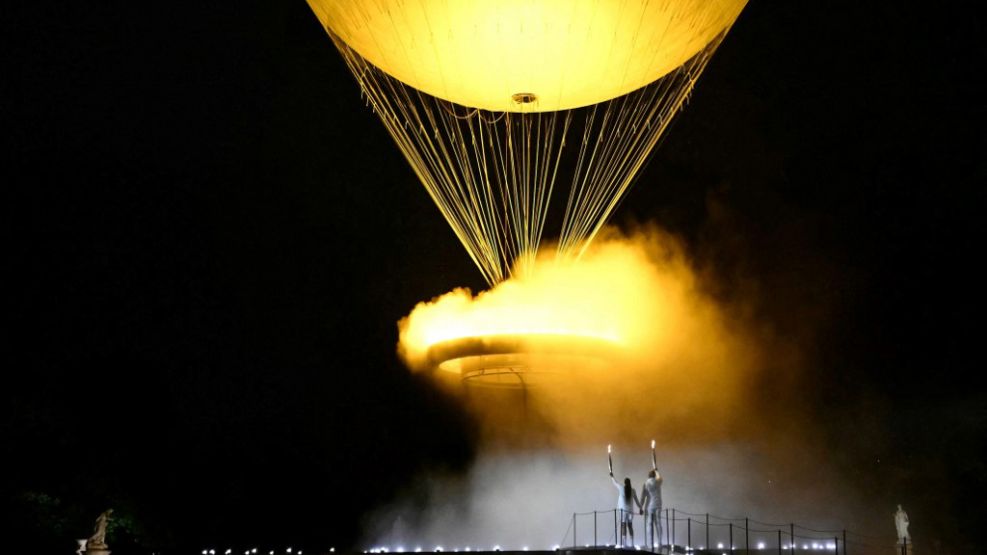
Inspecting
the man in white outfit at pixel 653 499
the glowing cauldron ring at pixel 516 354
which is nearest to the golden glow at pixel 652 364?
the glowing cauldron ring at pixel 516 354

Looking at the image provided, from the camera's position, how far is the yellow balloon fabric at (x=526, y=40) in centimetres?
931

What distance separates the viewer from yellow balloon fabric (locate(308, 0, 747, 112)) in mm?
9308

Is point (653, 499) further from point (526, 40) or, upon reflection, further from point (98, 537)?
point (98, 537)

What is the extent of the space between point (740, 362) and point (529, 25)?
490 inches

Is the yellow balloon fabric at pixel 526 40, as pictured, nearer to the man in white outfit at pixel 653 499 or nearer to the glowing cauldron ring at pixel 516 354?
the glowing cauldron ring at pixel 516 354

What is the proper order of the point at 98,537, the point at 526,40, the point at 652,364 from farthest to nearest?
the point at 652,364 → the point at 98,537 → the point at 526,40

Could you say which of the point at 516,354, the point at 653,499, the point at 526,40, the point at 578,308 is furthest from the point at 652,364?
the point at 526,40

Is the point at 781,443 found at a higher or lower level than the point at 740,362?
lower

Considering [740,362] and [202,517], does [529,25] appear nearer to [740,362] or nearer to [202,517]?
[740,362]

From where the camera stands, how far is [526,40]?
32.1 feet

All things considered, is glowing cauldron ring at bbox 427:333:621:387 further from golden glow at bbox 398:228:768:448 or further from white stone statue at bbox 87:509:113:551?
white stone statue at bbox 87:509:113:551

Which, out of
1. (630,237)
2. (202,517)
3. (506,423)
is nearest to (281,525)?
(202,517)

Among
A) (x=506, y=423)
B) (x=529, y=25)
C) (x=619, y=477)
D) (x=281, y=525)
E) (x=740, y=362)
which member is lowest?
(x=281, y=525)

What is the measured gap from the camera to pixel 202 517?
22.5 metres
